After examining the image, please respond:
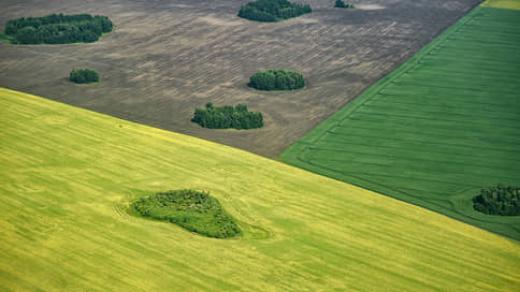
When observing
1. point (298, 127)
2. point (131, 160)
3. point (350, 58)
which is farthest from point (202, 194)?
point (350, 58)

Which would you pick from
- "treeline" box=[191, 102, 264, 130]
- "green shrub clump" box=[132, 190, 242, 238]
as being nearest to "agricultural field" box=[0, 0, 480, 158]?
"treeline" box=[191, 102, 264, 130]

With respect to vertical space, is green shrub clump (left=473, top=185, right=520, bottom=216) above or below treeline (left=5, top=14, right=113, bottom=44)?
below

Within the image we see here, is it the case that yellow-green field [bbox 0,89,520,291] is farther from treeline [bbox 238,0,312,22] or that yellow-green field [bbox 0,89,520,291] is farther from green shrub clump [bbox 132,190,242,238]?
treeline [bbox 238,0,312,22]

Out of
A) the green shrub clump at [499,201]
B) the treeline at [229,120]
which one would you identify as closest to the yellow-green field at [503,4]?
the treeline at [229,120]

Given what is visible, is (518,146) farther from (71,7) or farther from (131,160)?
(71,7)

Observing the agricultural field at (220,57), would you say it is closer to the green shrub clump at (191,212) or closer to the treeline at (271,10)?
the treeline at (271,10)

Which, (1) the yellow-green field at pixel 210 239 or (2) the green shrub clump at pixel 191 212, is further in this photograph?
(2) the green shrub clump at pixel 191 212

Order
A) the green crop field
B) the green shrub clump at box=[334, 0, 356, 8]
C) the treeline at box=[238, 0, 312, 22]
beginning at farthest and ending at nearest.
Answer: the green shrub clump at box=[334, 0, 356, 8], the treeline at box=[238, 0, 312, 22], the green crop field
